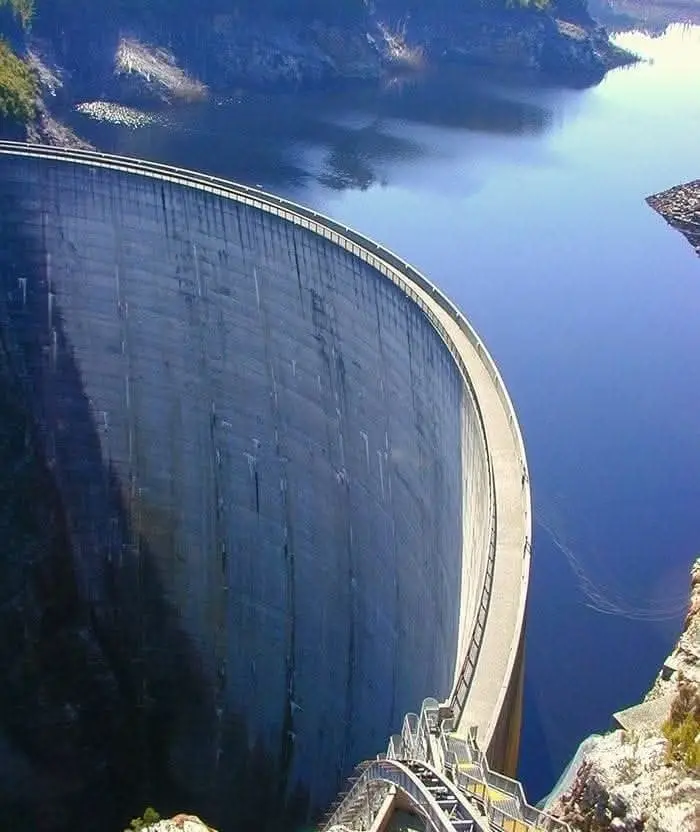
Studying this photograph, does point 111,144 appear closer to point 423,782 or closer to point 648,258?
point 648,258

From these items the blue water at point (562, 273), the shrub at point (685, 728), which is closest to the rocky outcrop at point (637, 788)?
the shrub at point (685, 728)

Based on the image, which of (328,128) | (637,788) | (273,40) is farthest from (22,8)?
(637,788)

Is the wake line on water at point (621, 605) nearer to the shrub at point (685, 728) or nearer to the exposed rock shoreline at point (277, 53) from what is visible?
the shrub at point (685, 728)

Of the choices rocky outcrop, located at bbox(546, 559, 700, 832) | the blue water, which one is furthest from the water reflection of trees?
rocky outcrop, located at bbox(546, 559, 700, 832)

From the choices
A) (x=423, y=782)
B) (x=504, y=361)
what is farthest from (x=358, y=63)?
(x=423, y=782)

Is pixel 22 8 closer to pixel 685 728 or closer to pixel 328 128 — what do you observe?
pixel 328 128
